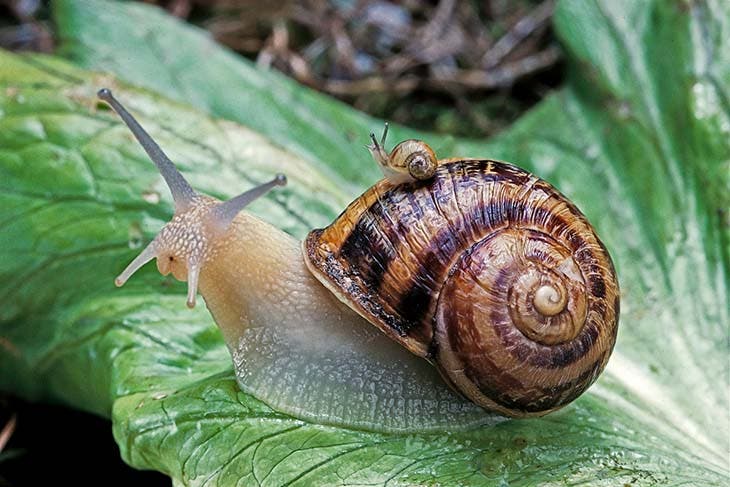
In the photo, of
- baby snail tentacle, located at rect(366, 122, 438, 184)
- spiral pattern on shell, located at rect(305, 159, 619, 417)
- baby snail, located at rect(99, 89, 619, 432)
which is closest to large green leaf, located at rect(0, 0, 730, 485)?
baby snail, located at rect(99, 89, 619, 432)

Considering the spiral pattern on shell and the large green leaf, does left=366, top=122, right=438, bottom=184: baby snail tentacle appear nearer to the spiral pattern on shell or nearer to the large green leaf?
the spiral pattern on shell

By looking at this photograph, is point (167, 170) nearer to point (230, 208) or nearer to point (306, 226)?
point (230, 208)

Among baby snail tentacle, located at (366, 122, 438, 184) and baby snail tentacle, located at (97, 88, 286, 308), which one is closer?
baby snail tentacle, located at (366, 122, 438, 184)

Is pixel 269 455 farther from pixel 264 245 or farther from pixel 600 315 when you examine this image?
pixel 600 315

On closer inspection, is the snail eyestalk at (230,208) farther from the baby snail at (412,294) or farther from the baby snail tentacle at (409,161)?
the baby snail tentacle at (409,161)

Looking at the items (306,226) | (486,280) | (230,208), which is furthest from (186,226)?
(486,280)
